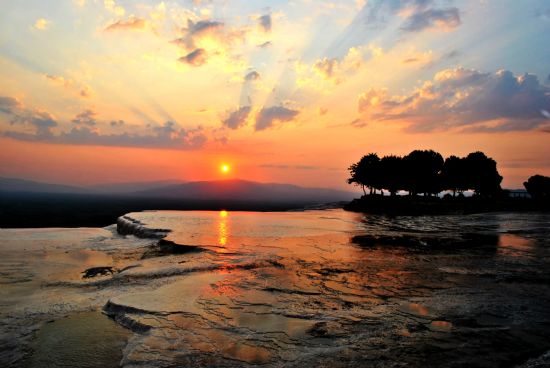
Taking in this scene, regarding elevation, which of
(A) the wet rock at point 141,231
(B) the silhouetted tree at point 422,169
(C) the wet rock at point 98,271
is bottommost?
(C) the wet rock at point 98,271

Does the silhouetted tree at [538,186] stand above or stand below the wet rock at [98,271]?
above

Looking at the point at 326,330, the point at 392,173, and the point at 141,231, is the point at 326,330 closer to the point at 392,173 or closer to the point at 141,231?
the point at 141,231

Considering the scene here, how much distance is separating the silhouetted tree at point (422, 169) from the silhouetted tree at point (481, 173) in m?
6.58

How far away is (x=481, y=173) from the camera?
85062mm

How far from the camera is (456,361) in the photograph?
7.06 m

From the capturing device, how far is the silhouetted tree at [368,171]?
90.4 m

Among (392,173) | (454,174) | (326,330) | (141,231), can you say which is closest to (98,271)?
(326,330)

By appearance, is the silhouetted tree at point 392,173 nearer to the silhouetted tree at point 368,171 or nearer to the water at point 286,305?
the silhouetted tree at point 368,171

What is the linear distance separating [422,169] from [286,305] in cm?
8268

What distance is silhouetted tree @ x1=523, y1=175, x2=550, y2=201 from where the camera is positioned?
301ft

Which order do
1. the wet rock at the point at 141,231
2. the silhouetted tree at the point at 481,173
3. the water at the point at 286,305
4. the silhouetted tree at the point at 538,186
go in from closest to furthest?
1. the water at the point at 286,305
2. the wet rock at the point at 141,231
3. the silhouetted tree at the point at 481,173
4. the silhouetted tree at the point at 538,186

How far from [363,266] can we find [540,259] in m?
9.06

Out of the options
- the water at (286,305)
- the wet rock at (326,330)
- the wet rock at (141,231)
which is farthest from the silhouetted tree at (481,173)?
the wet rock at (326,330)

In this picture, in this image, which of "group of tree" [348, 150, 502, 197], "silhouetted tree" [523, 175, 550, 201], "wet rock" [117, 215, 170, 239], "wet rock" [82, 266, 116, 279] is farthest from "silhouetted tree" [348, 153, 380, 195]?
"wet rock" [82, 266, 116, 279]
